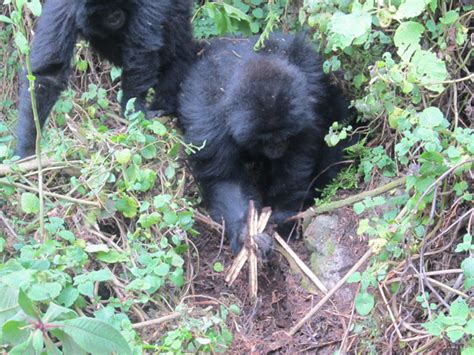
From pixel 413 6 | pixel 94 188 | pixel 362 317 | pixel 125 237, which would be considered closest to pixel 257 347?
pixel 362 317

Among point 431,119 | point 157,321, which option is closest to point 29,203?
point 157,321

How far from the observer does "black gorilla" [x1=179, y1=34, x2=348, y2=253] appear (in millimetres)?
4516

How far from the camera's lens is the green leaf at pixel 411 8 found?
3615 mm

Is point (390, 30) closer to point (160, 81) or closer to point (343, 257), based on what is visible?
point (343, 257)

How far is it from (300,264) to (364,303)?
1.05 meters

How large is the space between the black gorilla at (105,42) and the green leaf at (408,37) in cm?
185

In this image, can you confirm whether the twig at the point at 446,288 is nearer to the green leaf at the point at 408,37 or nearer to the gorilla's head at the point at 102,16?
the green leaf at the point at 408,37

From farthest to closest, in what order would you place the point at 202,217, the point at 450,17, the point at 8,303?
the point at 202,217 → the point at 450,17 → the point at 8,303

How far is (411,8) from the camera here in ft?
11.9

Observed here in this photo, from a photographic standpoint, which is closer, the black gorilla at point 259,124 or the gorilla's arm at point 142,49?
the black gorilla at point 259,124

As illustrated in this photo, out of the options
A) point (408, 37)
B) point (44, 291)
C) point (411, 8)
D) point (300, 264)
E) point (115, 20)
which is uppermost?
point (411, 8)

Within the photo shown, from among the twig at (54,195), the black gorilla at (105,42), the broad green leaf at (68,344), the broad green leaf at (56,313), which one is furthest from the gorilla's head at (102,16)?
the broad green leaf at (68,344)

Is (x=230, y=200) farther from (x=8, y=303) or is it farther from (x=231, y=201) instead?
(x=8, y=303)

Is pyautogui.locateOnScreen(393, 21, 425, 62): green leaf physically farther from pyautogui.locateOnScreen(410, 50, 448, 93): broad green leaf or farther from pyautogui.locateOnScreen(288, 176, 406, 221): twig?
pyautogui.locateOnScreen(288, 176, 406, 221): twig
